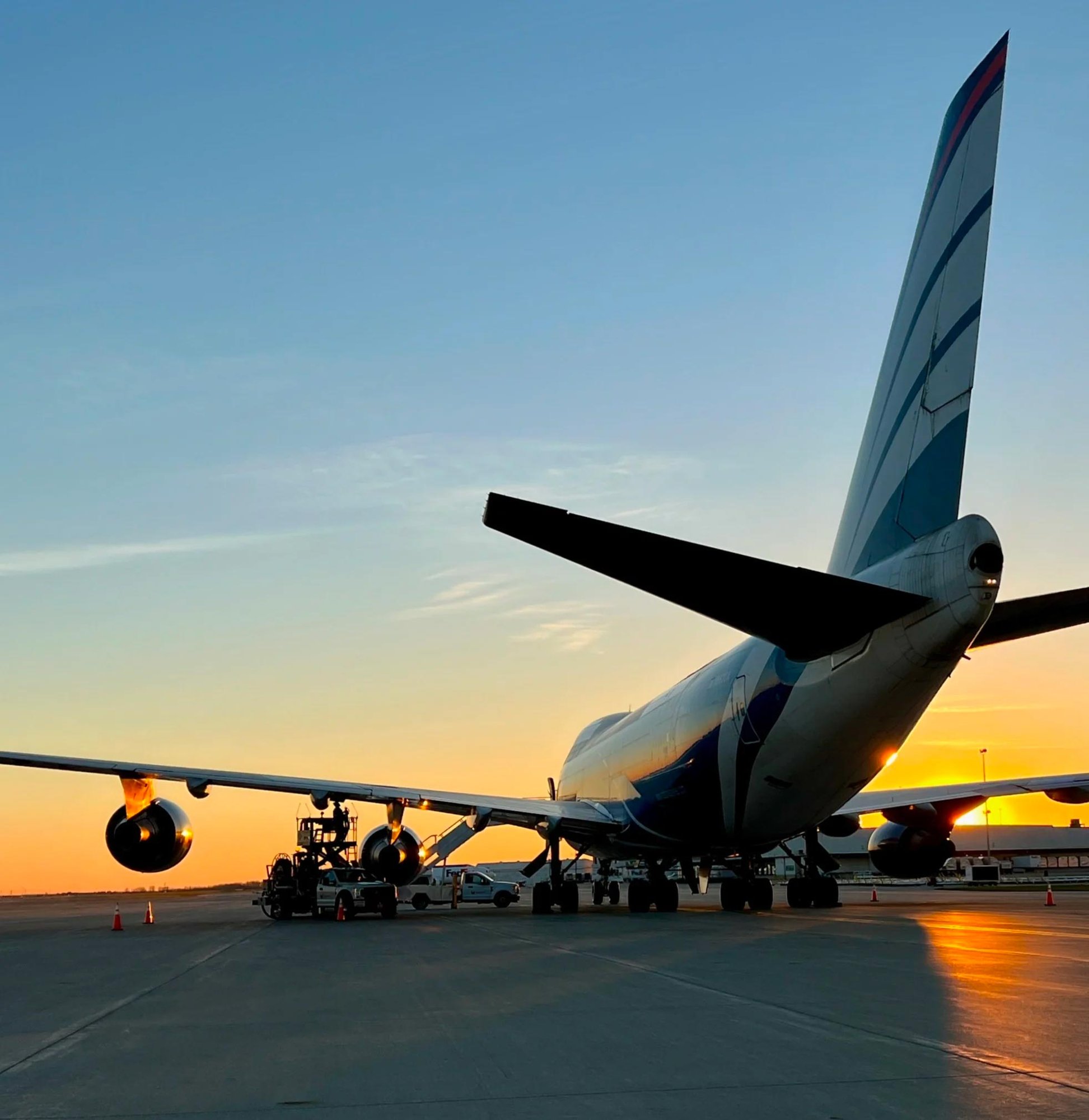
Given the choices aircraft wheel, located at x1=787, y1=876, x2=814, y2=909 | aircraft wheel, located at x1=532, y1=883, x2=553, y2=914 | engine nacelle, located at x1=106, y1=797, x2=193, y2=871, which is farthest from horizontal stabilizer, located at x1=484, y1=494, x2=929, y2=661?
engine nacelle, located at x1=106, y1=797, x2=193, y2=871

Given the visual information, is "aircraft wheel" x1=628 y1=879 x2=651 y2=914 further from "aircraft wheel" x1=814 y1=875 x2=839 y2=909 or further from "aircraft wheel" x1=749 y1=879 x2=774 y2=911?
"aircraft wheel" x1=814 y1=875 x2=839 y2=909

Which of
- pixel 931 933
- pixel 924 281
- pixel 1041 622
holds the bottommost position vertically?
pixel 931 933

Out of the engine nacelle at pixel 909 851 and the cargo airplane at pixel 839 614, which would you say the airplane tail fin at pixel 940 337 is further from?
the engine nacelle at pixel 909 851

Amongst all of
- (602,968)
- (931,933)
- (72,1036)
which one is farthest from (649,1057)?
(931,933)

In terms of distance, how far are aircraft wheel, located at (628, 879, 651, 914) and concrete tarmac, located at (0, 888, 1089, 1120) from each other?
10983 mm

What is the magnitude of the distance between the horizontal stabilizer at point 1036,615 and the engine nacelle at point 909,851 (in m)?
15.9

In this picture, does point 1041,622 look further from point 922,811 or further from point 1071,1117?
point 922,811

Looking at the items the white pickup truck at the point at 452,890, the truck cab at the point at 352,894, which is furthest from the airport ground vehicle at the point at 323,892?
the white pickup truck at the point at 452,890

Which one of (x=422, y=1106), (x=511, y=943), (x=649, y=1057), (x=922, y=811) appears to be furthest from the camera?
(x=922, y=811)

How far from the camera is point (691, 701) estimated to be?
2453cm

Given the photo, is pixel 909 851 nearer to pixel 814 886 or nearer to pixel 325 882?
pixel 814 886

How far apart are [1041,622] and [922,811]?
54.7ft

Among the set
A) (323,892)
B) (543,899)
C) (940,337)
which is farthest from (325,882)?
(940,337)

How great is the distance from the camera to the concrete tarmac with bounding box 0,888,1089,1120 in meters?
6.00
